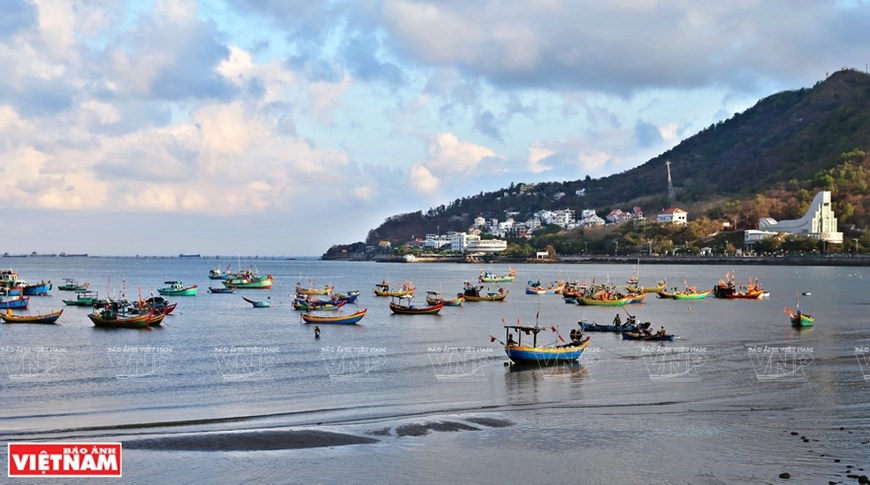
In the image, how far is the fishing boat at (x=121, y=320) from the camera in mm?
57125

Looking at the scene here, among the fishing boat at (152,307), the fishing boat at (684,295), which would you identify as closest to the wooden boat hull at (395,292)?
the fishing boat at (684,295)

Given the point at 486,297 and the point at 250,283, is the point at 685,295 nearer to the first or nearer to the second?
the point at 486,297

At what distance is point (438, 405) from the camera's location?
29953mm

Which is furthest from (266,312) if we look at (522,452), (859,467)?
(859,467)

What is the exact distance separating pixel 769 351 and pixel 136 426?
1316 inches

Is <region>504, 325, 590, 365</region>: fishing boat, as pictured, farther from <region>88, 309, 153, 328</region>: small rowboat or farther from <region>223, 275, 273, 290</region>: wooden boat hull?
<region>223, 275, 273, 290</region>: wooden boat hull

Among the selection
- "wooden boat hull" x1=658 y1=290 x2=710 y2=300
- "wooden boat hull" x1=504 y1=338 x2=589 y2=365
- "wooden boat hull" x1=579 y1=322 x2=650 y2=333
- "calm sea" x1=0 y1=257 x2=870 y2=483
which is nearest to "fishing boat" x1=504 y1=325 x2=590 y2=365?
"wooden boat hull" x1=504 y1=338 x2=589 y2=365

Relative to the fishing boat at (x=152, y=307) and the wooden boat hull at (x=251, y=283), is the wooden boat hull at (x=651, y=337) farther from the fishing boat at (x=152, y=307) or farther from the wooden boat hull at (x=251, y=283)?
the wooden boat hull at (x=251, y=283)

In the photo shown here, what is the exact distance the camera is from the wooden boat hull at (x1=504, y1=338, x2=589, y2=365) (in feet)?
127

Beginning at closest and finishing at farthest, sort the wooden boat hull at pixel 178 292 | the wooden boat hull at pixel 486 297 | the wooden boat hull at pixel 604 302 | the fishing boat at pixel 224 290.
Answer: the wooden boat hull at pixel 604 302
the wooden boat hull at pixel 486 297
the wooden boat hull at pixel 178 292
the fishing boat at pixel 224 290

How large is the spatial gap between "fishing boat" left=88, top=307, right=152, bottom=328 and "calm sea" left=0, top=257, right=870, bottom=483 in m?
1.43

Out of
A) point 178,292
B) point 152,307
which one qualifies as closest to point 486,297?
point 178,292

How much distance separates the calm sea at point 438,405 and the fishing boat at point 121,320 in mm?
1429

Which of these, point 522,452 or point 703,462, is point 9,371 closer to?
point 522,452
